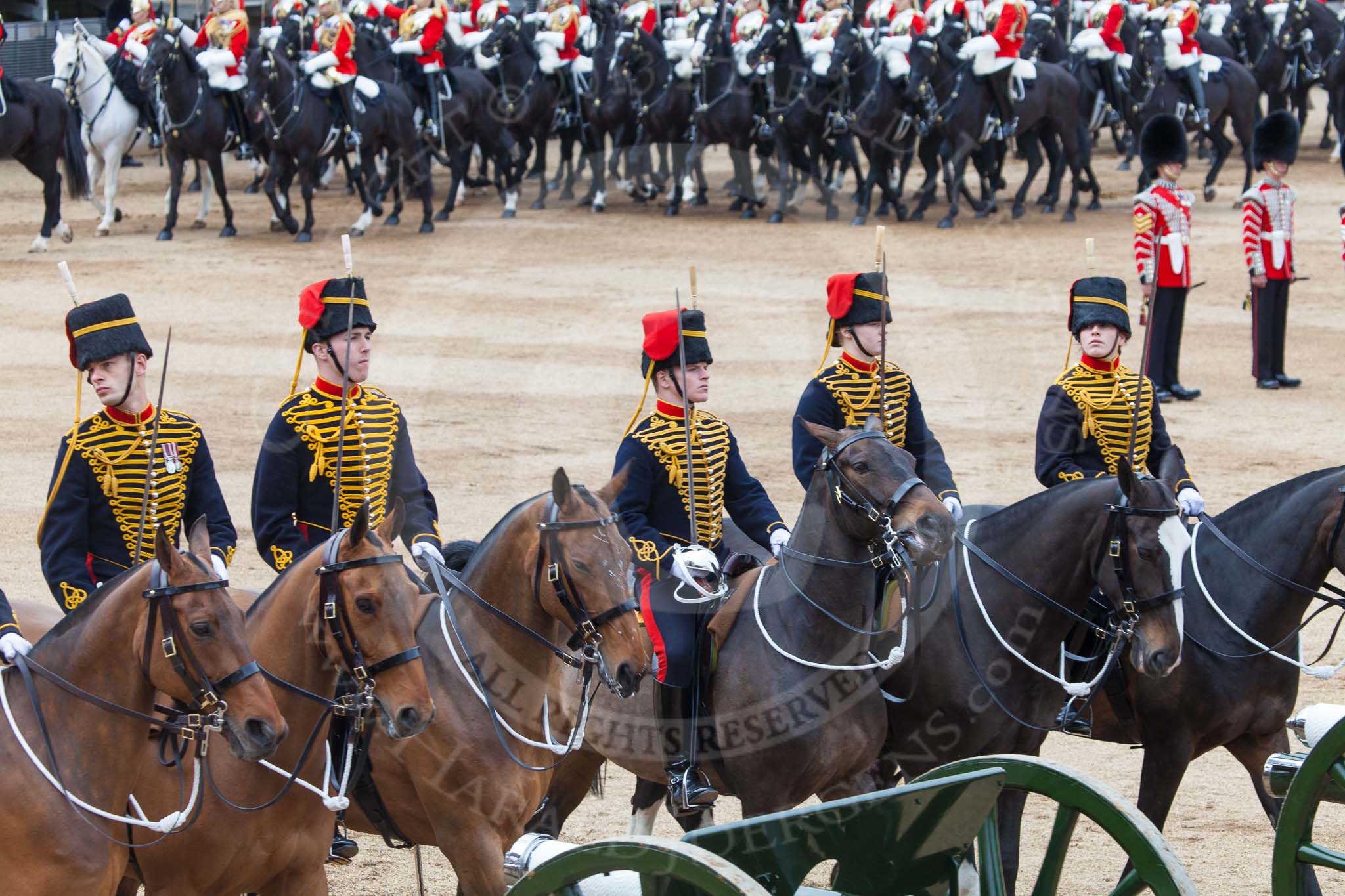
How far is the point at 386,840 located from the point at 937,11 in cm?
1688

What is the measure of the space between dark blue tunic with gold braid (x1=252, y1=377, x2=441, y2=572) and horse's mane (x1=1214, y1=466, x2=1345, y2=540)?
2637 millimetres

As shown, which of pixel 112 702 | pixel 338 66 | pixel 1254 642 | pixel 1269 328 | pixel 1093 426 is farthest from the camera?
pixel 338 66

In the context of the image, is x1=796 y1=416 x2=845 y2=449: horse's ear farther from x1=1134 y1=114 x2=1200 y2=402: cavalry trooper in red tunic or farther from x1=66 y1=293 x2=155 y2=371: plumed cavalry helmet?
x1=1134 y1=114 x2=1200 y2=402: cavalry trooper in red tunic

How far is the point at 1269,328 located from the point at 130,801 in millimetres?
11158

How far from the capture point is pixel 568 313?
1600 centimetres

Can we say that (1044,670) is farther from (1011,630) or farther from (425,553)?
(425,553)

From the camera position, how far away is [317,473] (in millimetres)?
5609

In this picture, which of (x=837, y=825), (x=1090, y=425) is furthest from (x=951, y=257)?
(x=837, y=825)

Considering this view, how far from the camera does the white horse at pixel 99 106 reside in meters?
19.3

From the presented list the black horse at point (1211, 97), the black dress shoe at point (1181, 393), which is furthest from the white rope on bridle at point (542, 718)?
→ the black horse at point (1211, 97)

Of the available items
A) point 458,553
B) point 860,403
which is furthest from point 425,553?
point 860,403

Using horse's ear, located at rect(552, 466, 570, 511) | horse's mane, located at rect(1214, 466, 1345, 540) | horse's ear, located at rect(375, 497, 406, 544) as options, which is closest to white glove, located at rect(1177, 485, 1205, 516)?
horse's mane, located at rect(1214, 466, 1345, 540)

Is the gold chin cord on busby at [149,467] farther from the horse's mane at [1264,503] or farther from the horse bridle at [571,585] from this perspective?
the horse's mane at [1264,503]

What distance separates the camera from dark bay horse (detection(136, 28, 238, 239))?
18234 mm
